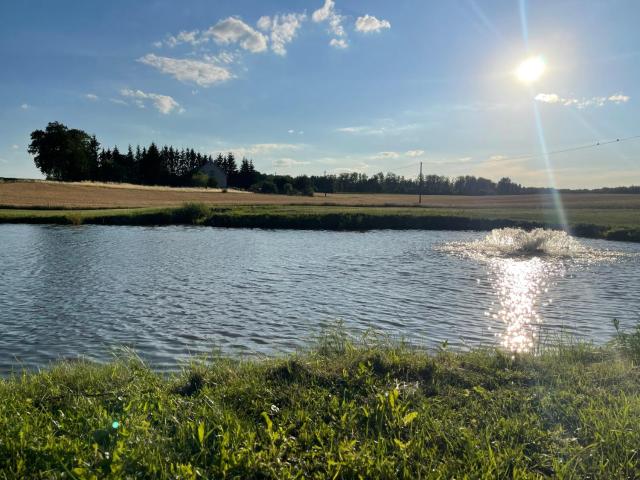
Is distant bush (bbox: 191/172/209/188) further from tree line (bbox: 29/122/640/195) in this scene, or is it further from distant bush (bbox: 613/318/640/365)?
distant bush (bbox: 613/318/640/365)

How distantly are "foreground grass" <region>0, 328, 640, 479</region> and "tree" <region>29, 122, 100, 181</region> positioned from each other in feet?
410

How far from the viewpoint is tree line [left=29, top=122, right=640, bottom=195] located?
4599 inches

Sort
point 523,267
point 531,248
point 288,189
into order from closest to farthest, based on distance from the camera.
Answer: point 523,267, point 531,248, point 288,189

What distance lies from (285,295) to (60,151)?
11927 cm

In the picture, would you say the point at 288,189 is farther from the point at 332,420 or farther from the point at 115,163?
the point at 332,420

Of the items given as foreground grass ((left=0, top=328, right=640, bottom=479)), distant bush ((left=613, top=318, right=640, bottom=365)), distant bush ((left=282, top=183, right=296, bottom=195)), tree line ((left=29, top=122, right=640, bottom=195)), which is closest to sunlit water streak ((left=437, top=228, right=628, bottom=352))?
distant bush ((left=613, top=318, right=640, bottom=365))

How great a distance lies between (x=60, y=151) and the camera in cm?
11644

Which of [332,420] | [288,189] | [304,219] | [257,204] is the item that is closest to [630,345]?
[332,420]

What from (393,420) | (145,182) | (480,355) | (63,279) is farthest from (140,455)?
(145,182)

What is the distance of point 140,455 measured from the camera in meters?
4.77

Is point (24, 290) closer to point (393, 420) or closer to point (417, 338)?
point (417, 338)

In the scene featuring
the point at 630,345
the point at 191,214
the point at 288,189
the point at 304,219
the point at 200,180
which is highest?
the point at 200,180

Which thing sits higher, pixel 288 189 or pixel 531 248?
pixel 288 189

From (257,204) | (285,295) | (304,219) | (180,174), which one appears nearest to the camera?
(285,295)
